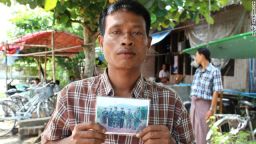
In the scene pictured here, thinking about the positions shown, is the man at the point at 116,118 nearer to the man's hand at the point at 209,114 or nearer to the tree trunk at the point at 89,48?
the tree trunk at the point at 89,48

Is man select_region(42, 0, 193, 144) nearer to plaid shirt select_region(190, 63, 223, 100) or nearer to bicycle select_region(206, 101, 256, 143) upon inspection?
bicycle select_region(206, 101, 256, 143)

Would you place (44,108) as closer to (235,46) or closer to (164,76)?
(164,76)

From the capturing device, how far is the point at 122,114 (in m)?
1.35

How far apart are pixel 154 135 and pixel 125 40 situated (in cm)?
42

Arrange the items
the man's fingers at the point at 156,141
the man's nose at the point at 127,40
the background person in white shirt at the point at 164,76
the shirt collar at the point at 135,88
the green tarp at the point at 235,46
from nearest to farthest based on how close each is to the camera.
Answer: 1. the man's fingers at the point at 156,141
2. the man's nose at the point at 127,40
3. the shirt collar at the point at 135,88
4. the green tarp at the point at 235,46
5. the background person in white shirt at the point at 164,76

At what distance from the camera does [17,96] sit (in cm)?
832

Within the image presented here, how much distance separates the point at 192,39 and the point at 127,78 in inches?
297

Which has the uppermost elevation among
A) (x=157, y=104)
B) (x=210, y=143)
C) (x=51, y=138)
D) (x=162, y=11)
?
(x=162, y=11)

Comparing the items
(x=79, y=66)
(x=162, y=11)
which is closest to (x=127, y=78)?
(x=162, y=11)

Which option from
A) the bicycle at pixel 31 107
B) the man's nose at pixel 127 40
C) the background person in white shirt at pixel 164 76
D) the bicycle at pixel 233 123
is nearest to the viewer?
the man's nose at pixel 127 40

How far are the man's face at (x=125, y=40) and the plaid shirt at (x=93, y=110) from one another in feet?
0.45

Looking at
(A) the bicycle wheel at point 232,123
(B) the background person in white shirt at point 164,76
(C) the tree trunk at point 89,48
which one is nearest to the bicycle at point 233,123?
(A) the bicycle wheel at point 232,123

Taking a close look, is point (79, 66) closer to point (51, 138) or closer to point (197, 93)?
point (197, 93)

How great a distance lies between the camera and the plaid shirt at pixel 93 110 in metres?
1.52
